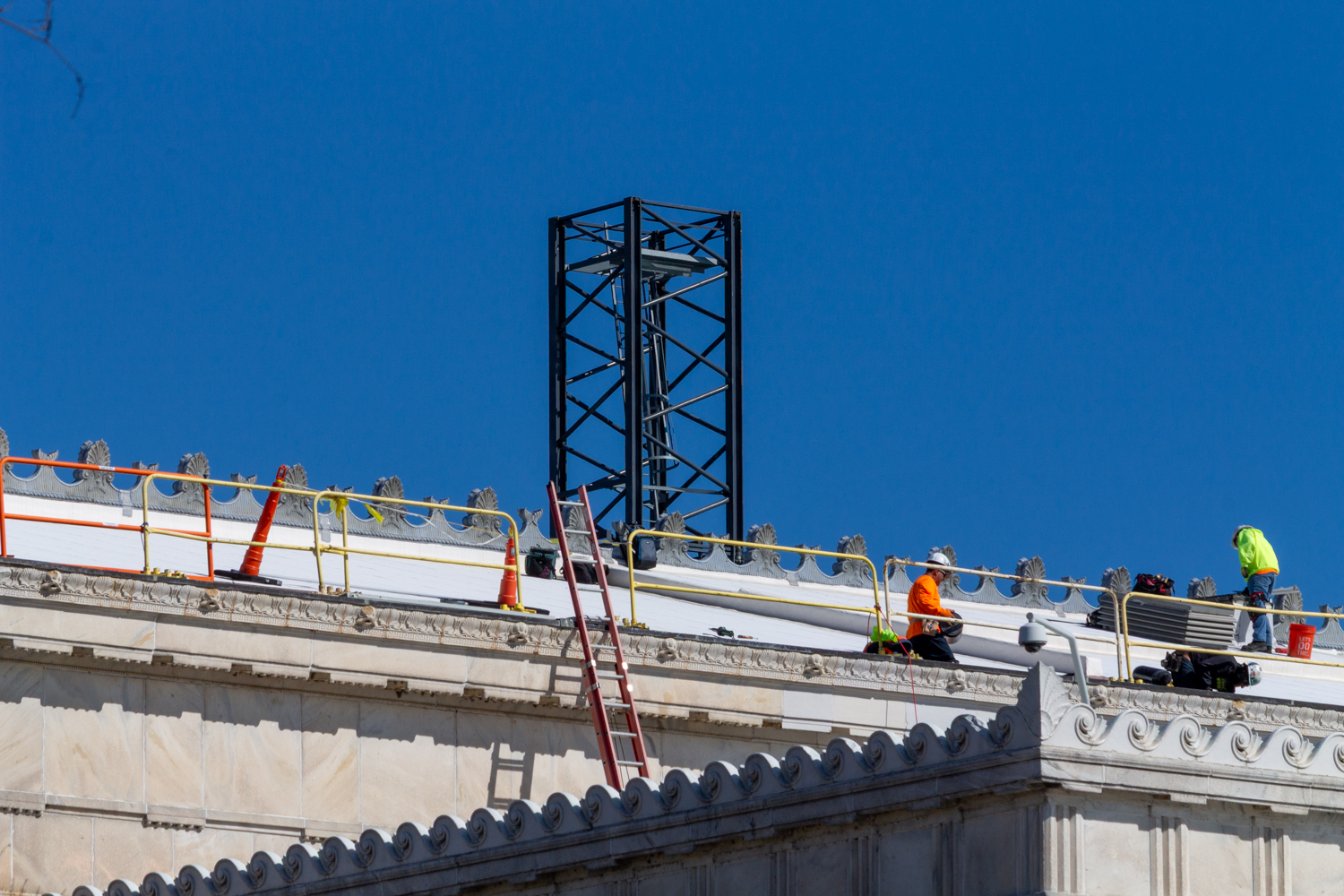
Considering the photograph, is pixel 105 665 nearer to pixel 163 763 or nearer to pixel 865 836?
pixel 163 763

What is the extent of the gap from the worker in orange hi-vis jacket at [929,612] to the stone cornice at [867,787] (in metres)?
8.28

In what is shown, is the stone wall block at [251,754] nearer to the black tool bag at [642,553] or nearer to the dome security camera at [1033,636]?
the dome security camera at [1033,636]

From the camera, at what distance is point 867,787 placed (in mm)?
13898

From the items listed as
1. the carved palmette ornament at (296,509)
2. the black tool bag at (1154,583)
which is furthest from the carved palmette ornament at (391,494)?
the black tool bag at (1154,583)

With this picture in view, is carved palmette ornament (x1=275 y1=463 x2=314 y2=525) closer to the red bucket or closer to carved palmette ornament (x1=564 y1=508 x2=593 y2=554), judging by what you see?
carved palmette ornament (x1=564 y1=508 x2=593 y2=554)

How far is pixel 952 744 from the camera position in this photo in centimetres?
1342

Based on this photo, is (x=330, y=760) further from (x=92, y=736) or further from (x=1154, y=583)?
(x=1154, y=583)

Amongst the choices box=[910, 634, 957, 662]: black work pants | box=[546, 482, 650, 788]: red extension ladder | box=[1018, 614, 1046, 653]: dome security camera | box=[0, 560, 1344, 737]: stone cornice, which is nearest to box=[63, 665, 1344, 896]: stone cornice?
box=[1018, 614, 1046, 653]: dome security camera

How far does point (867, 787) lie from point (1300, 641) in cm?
2031

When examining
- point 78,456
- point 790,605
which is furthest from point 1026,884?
point 78,456

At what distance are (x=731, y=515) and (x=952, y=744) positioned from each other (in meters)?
24.6

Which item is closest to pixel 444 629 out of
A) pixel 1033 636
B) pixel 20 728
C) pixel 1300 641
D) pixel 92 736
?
pixel 92 736

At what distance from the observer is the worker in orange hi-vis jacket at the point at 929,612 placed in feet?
78.1

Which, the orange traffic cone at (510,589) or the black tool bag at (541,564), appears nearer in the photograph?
the orange traffic cone at (510,589)
